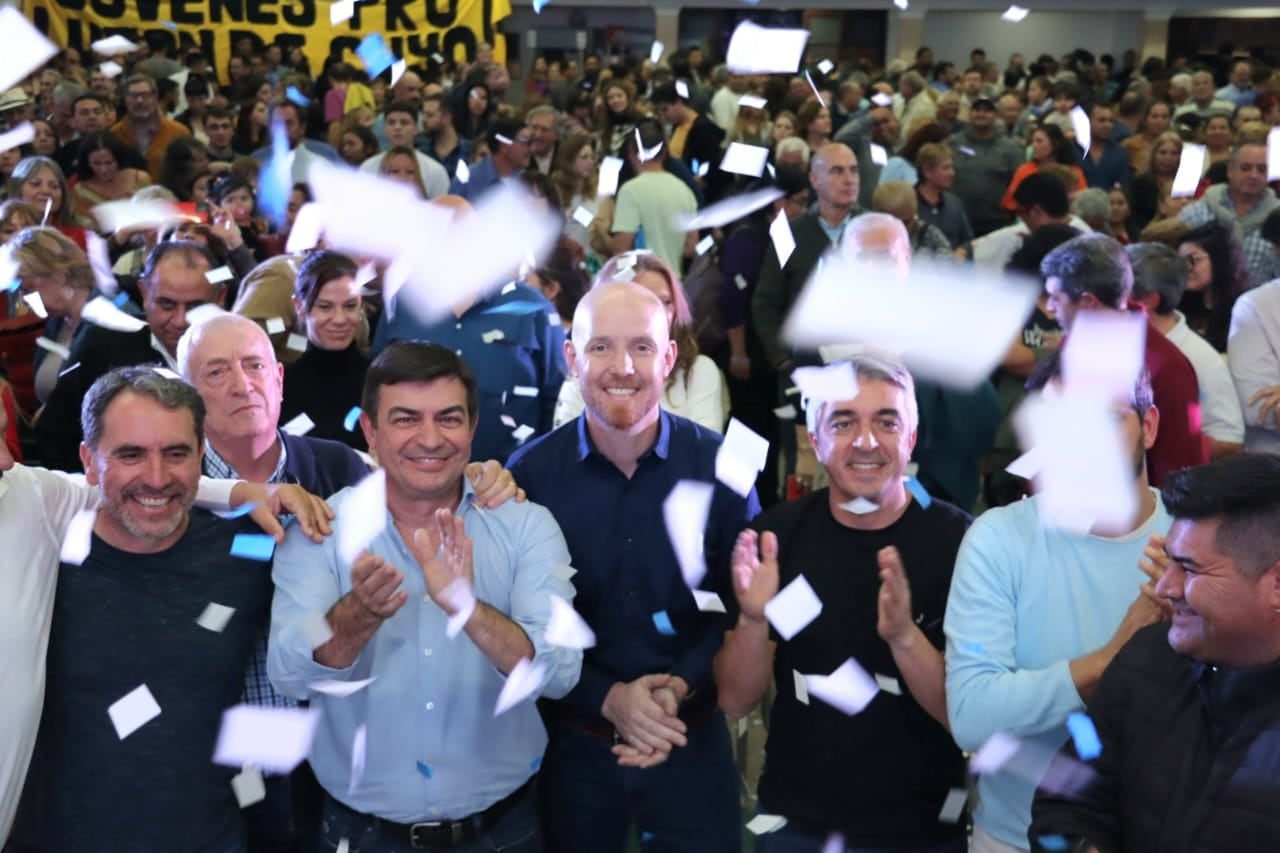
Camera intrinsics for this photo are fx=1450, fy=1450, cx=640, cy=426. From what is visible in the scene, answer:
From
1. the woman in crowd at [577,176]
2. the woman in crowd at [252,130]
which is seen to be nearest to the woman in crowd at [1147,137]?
the woman in crowd at [577,176]

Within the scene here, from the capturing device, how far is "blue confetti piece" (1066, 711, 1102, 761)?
2.02 m

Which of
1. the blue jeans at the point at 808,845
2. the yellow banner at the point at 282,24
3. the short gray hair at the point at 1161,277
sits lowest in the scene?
the blue jeans at the point at 808,845

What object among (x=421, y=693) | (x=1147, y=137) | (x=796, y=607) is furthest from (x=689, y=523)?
(x=1147, y=137)

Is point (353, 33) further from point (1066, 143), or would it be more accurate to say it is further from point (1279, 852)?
point (1279, 852)

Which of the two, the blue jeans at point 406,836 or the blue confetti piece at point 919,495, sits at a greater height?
the blue confetti piece at point 919,495

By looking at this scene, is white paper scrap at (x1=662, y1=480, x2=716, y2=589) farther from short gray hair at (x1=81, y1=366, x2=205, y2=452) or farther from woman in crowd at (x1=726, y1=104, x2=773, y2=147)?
woman in crowd at (x1=726, y1=104, x2=773, y2=147)

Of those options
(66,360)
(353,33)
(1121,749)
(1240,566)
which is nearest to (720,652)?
(1121,749)

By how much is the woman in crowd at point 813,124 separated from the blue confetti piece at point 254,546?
5685mm

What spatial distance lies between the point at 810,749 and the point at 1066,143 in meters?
5.85

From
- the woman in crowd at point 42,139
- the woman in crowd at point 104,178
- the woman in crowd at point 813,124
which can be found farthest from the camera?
the woman in crowd at point 813,124

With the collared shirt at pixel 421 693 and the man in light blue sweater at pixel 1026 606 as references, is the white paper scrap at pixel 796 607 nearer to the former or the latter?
the man in light blue sweater at pixel 1026 606

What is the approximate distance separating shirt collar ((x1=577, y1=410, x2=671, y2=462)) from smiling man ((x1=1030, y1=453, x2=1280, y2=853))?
1.01 meters

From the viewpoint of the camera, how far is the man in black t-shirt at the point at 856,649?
2.34 m

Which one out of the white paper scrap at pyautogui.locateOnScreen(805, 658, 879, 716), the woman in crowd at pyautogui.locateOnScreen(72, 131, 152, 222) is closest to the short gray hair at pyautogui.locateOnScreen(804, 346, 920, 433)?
the white paper scrap at pyautogui.locateOnScreen(805, 658, 879, 716)
